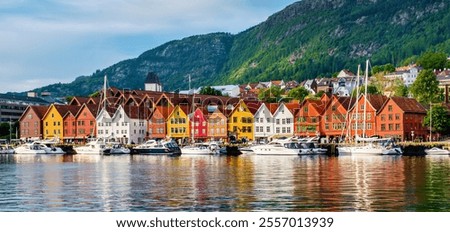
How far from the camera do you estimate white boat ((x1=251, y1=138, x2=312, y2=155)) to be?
41.2 meters

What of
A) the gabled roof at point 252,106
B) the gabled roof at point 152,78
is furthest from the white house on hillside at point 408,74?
the gabled roof at point 252,106

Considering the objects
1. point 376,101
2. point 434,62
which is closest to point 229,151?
point 376,101

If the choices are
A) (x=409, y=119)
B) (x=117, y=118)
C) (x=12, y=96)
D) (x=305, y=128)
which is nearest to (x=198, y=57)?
(x=12, y=96)

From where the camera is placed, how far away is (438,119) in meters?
46.4

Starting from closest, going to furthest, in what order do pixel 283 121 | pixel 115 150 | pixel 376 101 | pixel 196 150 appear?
pixel 196 150 < pixel 115 150 < pixel 376 101 < pixel 283 121

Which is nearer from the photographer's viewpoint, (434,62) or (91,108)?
(91,108)

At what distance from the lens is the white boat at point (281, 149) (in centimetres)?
4122

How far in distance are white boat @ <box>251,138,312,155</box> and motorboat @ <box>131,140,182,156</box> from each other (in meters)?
5.65

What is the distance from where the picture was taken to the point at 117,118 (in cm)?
5797

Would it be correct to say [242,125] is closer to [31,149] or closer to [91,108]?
[91,108]

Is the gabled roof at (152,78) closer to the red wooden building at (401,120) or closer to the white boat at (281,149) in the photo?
the red wooden building at (401,120)

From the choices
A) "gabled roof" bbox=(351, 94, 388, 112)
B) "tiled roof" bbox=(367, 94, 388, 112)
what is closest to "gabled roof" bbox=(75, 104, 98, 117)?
"gabled roof" bbox=(351, 94, 388, 112)

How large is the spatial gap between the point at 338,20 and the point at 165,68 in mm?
70535

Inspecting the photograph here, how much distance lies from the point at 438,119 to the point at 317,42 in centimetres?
8991
